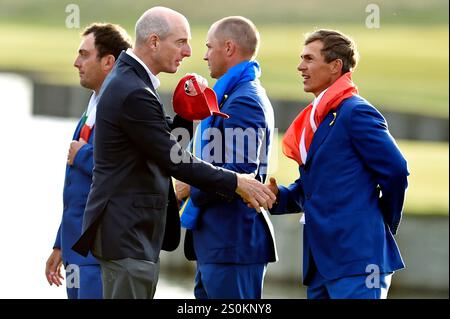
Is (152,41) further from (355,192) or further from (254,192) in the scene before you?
(355,192)

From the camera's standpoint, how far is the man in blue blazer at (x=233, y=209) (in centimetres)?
592

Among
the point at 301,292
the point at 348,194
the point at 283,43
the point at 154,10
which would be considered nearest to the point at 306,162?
the point at 348,194

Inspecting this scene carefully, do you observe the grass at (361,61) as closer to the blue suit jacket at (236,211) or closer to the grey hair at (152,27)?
the blue suit jacket at (236,211)

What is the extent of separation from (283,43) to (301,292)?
70.1 ft

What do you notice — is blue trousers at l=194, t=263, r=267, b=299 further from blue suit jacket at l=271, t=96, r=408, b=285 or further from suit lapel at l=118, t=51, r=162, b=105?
suit lapel at l=118, t=51, r=162, b=105

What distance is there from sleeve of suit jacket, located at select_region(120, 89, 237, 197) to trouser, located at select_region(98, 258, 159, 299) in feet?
1.29

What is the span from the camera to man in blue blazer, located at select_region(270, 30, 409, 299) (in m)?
5.41

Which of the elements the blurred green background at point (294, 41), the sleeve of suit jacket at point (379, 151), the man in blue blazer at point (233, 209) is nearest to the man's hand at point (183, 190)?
the man in blue blazer at point (233, 209)

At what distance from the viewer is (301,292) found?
373 inches

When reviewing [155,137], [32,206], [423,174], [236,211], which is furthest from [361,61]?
[155,137]

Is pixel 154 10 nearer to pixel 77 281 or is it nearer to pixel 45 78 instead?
pixel 77 281

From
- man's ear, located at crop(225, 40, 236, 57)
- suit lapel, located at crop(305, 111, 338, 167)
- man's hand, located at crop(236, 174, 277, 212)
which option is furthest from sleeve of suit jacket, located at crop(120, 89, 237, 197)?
man's ear, located at crop(225, 40, 236, 57)

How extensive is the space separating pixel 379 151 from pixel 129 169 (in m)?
1.02

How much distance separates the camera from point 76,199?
19.5 ft
